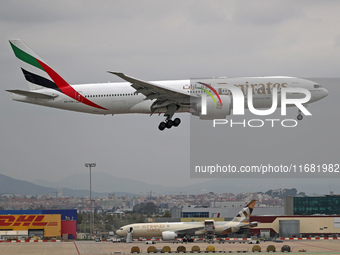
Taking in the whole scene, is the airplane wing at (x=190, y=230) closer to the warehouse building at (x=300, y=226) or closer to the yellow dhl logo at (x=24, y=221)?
the warehouse building at (x=300, y=226)

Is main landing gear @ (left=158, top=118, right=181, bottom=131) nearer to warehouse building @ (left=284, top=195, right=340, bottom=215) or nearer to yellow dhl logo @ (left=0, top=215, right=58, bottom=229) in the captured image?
yellow dhl logo @ (left=0, top=215, right=58, bottom=229)

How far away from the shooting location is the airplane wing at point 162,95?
7794 centimetres

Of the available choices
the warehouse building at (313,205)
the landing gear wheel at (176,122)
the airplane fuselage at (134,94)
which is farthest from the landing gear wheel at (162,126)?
the warehouse building at (313,205)

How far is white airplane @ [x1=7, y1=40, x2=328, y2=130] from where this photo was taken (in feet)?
258

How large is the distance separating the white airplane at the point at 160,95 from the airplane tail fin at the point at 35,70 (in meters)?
0.49

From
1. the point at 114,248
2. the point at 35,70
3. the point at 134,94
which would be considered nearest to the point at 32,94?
the point at 35,70

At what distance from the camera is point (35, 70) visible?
93250 millimetres

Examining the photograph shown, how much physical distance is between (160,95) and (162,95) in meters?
0.23

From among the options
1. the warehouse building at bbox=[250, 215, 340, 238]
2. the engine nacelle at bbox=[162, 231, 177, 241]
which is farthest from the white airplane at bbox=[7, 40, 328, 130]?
the warehouse building at bbox=[250, 215, 340, 238]

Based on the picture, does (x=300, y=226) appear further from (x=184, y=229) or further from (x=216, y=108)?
(x=216, y=108)

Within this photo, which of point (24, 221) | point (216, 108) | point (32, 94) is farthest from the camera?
point (24, 221)

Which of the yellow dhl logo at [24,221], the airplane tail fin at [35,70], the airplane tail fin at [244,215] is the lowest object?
the yellow dhl logo at [24,221]

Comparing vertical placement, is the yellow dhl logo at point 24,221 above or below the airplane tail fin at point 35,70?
below

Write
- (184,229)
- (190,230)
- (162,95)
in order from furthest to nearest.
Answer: (190,230), (184,229), (162,95)
